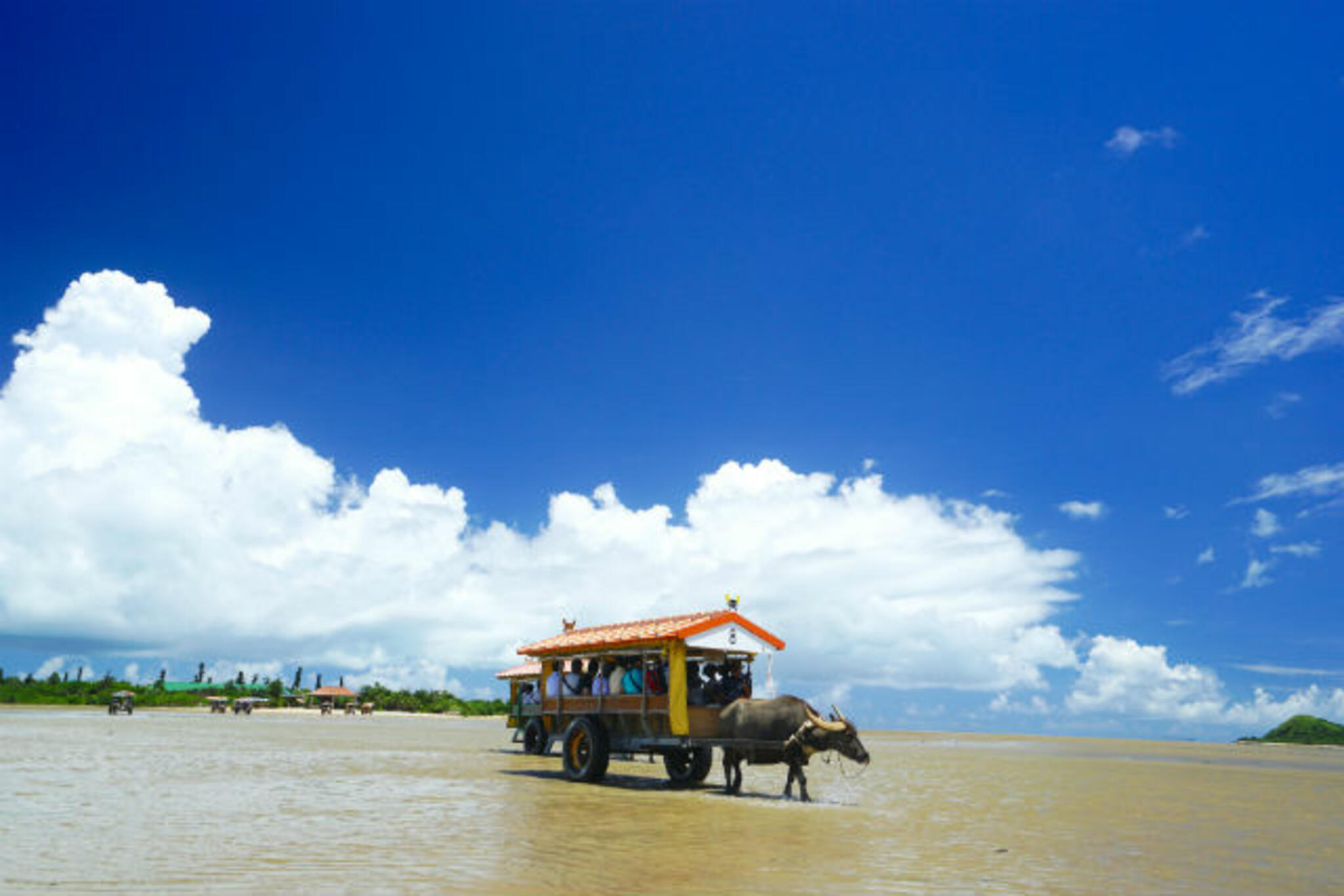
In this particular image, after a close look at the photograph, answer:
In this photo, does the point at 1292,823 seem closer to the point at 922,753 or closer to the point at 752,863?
the point at 752,863

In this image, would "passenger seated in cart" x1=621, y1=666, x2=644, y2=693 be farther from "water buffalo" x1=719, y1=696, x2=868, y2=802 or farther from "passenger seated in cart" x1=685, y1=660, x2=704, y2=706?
"water buffalo" x1=719, y1=696, x2=868, y2=802

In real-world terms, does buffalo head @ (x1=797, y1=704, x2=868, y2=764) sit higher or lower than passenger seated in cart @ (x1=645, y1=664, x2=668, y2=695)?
lower

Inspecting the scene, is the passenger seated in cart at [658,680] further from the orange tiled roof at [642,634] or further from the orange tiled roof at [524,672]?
the orange tiled roof at [524,672]

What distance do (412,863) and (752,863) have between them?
319 centimetres

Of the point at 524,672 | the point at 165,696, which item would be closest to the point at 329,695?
the point at 165,696

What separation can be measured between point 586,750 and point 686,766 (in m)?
2.05

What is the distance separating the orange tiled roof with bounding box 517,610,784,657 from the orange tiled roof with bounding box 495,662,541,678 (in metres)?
5.99

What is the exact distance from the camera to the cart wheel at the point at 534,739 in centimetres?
2495

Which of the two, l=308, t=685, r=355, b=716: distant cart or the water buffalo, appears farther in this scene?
l=308, t=685, r=355, b=716: distant cart

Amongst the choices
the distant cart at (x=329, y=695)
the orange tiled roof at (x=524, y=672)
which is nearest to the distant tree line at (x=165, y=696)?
the distant cart at (x=329, y=695)

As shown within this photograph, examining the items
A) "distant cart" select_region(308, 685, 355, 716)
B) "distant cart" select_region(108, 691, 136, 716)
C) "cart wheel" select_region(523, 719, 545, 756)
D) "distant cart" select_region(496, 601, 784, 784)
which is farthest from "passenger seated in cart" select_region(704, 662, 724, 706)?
Answer: "distant cart" select_region(308, 685, 355, 716)

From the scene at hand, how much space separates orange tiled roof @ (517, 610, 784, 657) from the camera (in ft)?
53.7

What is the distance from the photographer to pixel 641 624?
1873 cm

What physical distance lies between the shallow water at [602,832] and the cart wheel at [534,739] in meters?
2.54
